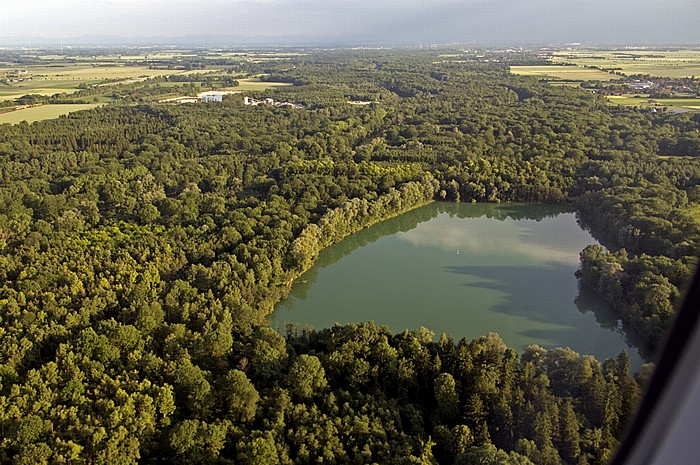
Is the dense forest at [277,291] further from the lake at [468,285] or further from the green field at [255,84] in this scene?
the green field at [255,84]

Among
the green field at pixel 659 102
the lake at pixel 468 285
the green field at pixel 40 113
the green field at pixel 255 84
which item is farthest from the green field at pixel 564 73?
the green field at pixel 40 113

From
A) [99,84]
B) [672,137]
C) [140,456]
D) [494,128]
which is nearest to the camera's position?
[140,456]

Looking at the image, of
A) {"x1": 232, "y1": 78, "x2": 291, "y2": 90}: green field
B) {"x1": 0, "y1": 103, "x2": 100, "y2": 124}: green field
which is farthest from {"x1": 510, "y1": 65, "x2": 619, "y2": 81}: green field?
{"x1": 0, "y1": 103, "x2": 100, "y2": 124}: green field

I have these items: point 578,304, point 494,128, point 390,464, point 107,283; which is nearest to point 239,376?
point 390,464

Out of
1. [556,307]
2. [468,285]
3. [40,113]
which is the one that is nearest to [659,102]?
[556,307]

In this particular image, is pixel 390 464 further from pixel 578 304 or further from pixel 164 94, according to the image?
pixel 164 94

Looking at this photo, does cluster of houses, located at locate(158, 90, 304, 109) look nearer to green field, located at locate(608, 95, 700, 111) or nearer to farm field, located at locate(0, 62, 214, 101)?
farm field, located at locate(0, 62, 214, 101)

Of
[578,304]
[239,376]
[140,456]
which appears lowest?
[578,304]
